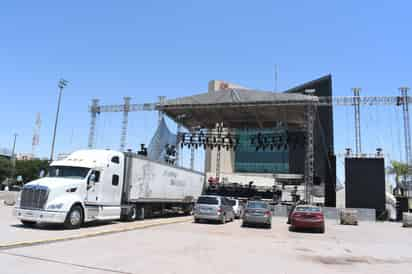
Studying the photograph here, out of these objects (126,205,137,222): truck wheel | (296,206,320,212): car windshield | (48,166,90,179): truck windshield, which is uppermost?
(48,166,90,179): truck windshield

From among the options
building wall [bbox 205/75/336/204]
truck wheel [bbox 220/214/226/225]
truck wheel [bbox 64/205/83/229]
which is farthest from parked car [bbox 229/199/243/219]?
truck wheel [bbox 64/205/83/229]

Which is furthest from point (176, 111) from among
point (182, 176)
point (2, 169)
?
point (2, 169)

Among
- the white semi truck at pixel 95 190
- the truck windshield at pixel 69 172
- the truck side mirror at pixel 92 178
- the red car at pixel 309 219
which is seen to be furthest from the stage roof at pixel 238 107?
the truck windshield at pixel 69 172

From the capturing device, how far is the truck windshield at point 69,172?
47.0 feet

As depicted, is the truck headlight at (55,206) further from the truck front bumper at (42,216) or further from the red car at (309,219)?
the red car at (309,219)

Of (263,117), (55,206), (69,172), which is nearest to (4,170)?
(263,117)

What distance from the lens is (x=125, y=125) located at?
1310 inches

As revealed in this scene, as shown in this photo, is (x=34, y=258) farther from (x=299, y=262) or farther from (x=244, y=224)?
(x=244, y=224)

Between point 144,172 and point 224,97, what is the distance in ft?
50.7

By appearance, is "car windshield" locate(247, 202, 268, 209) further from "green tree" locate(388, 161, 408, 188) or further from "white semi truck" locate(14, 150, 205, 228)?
"green tree" locate(388, 161, 408, 188)

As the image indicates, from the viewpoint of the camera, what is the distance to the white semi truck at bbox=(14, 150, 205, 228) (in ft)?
42.4

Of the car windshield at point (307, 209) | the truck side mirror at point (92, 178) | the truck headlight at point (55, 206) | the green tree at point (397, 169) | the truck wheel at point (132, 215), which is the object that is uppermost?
the green tree at point (397, 169)

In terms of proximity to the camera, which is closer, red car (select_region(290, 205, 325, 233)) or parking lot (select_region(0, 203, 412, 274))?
parking lot (select_region(0, 203, 412, 274))

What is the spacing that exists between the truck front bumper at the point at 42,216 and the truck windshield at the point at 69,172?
6.17 ft
